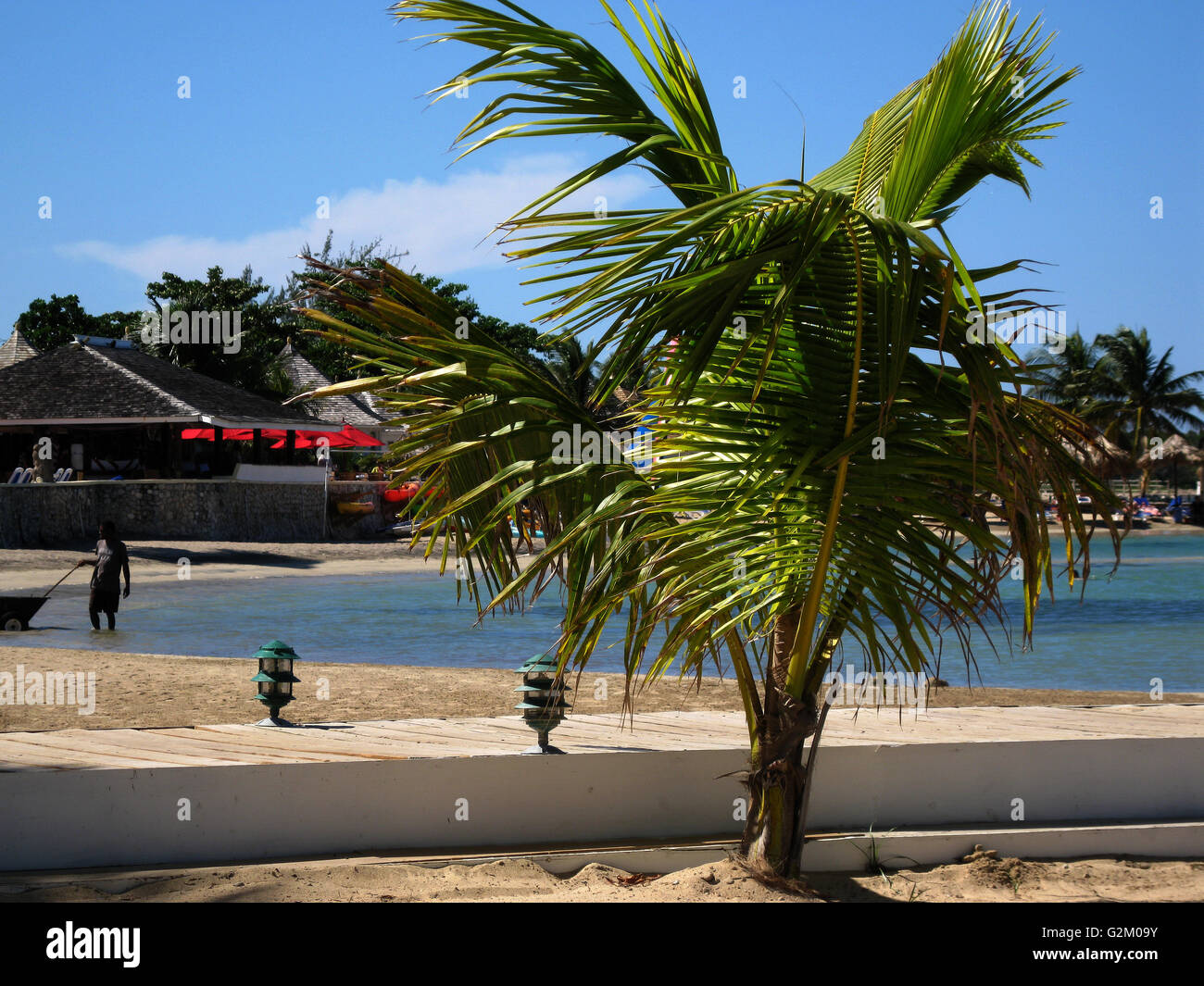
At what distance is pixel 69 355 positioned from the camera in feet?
122

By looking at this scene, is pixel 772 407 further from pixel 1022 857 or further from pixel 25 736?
pixel 25 736

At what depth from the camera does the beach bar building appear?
3044cm

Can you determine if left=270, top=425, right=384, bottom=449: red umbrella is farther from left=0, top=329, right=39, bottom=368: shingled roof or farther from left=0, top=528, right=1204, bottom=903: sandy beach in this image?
left=0, top=528, right=1204, bottom=903: sandy beach

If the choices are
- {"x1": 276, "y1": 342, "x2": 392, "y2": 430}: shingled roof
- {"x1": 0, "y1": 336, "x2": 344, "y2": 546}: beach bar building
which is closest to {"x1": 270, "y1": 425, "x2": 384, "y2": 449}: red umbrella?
{"x1": 0, "y1": 336, "x2": 344, "y2": 546}: beach bar building

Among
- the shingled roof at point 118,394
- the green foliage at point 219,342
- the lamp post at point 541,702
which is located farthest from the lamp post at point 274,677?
the green foliage at point 219,342

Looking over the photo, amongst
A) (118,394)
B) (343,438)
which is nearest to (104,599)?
(118,394)

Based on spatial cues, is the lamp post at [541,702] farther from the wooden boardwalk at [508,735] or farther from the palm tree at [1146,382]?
the palm tree at [1146,382]

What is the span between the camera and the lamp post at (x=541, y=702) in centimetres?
535

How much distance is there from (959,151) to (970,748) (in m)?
3.03

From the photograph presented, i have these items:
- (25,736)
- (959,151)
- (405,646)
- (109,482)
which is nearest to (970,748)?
(959,151)

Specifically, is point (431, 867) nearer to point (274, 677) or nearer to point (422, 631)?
point (274, 677)

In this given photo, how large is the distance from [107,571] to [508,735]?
1288 centimetres

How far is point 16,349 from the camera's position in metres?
50.5

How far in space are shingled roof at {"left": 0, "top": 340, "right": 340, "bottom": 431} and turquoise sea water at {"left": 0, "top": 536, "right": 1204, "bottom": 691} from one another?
7376 millimetres
